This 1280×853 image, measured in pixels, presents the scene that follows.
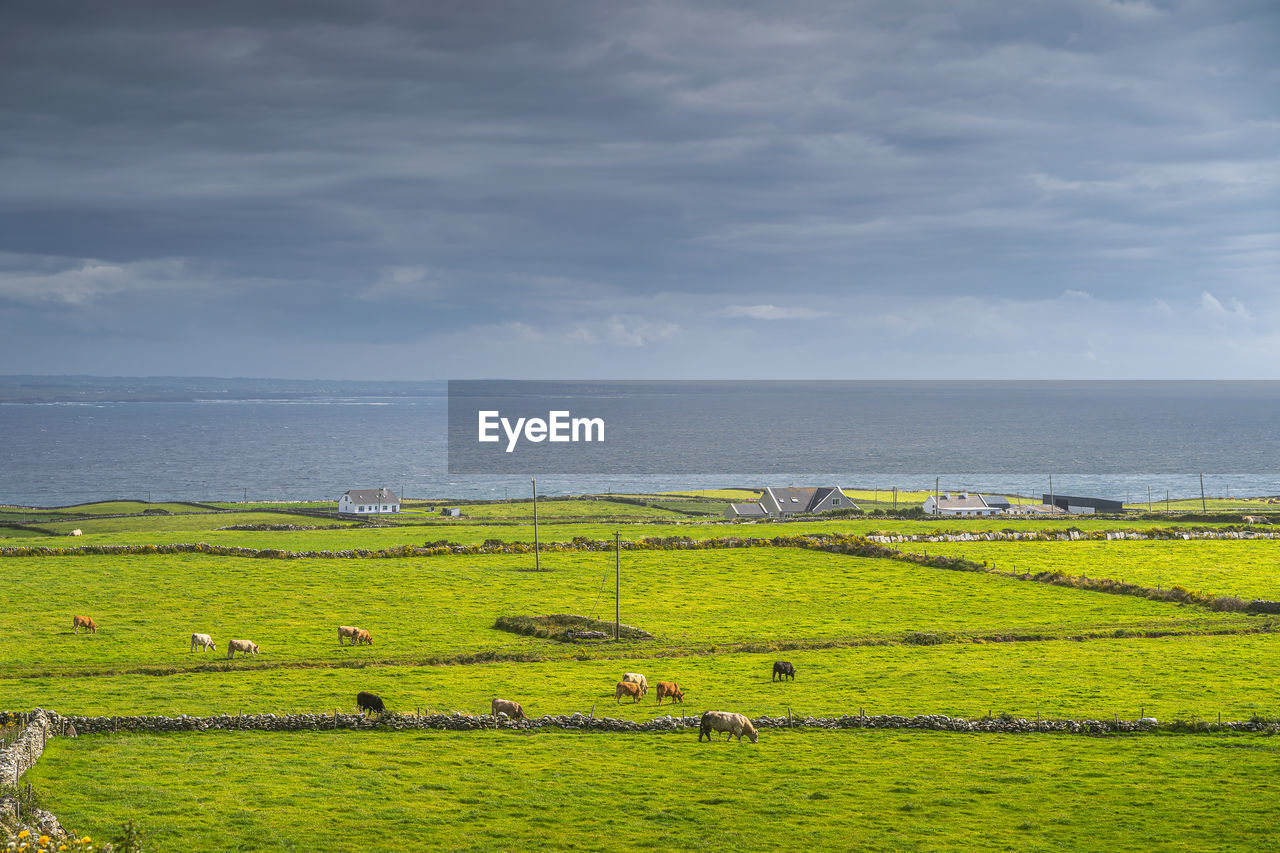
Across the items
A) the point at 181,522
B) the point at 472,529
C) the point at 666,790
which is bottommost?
the point at 666,790

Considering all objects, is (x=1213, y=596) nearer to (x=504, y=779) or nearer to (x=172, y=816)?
(x=504, y=779)

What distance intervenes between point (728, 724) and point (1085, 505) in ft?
390

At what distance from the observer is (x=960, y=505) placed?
141750mm

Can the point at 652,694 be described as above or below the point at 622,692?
below

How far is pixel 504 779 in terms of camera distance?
99.9ft

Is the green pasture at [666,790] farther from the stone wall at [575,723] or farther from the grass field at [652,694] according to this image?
the stone wall at [575,723]

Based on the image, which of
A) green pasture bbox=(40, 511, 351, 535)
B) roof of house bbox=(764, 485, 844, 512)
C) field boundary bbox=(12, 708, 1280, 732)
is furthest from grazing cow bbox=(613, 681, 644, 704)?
roof of house bbox=(764, 485, 844, 512)

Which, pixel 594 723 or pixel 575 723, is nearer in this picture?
pixel 594 723

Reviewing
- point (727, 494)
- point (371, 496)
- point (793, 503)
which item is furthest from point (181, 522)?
point (727, 494)

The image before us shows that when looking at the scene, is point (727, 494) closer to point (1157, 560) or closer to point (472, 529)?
point (472, 529)

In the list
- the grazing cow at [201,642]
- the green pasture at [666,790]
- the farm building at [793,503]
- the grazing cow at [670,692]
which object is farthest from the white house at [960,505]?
the green pasture at [666,790]

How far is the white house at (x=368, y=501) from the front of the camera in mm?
138125

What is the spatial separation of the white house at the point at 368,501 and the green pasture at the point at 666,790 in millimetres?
105064

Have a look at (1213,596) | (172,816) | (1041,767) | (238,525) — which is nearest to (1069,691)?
(1041,767)
